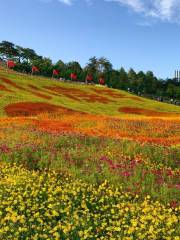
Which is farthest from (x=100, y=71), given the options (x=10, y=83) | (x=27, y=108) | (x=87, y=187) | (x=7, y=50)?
(x=87, y=187)

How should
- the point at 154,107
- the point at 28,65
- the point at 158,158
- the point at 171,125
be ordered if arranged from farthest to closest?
the point at 28,65
the point at 154,107
the point at 171,125
the point at 158,158

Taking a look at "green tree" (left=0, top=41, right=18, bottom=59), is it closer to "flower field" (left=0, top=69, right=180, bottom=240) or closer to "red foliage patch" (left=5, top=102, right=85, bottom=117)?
"red foliage patch" (left=5, top=102, right=85, bottom=117)

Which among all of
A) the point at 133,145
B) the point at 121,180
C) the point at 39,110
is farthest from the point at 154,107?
the point at 121,180

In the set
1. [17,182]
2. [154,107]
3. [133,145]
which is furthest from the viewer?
[154,107]

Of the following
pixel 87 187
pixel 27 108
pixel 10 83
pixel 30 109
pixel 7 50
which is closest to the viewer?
pixel 87 187

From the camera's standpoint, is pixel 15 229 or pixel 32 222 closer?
pixel 15 229

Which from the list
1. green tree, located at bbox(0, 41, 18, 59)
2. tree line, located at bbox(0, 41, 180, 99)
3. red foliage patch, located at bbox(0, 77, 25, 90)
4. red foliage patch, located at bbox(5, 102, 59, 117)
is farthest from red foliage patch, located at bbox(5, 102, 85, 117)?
green tree, located at bbox(0, 41, 18, 59)

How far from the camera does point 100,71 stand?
159 metres

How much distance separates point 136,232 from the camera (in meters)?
9.84

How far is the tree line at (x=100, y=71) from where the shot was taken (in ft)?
441

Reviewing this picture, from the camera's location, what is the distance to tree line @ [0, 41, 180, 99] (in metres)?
134

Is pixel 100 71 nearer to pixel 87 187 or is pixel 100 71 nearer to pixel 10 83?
pixel 10 83

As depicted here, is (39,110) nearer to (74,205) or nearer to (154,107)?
(154,107)

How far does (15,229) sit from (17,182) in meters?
3.29
